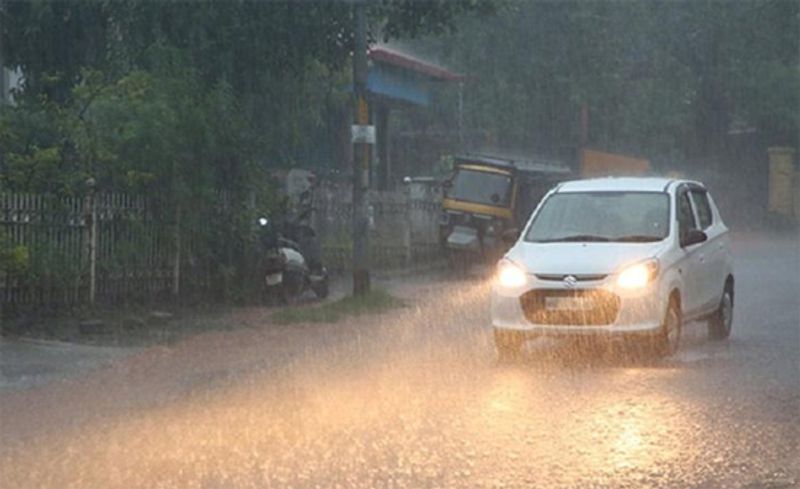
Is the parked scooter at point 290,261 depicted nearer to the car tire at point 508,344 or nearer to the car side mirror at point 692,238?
the car tire at point 508,344

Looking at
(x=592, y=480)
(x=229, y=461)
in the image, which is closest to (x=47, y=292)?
(x=229, y=461)

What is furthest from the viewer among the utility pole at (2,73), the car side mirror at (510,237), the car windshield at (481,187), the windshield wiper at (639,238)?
the car windshield at (481,187)

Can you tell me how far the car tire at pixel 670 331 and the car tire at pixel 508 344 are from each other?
1.33 meters

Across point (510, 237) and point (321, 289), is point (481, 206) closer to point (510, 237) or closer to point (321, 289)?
point (321, 289)

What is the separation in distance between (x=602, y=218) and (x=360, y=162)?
6368 millimetres

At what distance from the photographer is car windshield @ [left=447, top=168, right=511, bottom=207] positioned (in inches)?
1271

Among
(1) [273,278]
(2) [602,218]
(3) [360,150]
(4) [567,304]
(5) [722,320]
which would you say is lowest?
(5) [722,320]

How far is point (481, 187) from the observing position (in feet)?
107

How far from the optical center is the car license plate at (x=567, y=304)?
47.2 feet

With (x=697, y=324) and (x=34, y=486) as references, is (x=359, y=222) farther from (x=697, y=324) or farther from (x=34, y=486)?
(x=34, y=486)

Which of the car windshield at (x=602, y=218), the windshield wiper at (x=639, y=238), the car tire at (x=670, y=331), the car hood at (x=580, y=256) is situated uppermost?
the car windshield at (x=602, y=218)

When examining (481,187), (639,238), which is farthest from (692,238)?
(481,187)

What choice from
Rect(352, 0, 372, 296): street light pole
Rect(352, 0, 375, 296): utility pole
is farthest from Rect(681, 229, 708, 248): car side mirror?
Rect(352, 0, 372, 296): street light pole

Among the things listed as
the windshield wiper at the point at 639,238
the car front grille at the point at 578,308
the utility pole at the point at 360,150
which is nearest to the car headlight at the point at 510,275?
the car front grille at the point at 578,308
